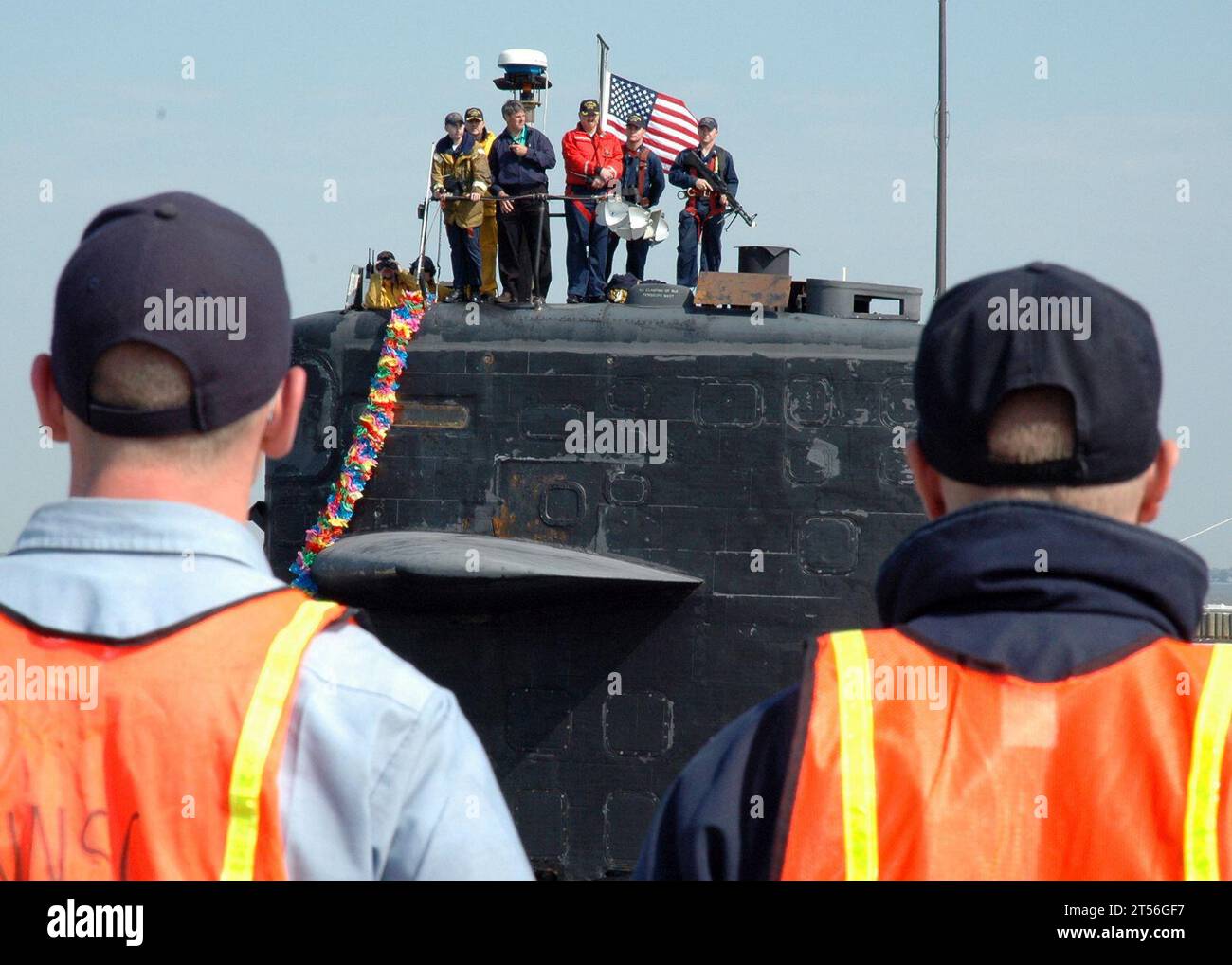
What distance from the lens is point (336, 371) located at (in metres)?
10.3

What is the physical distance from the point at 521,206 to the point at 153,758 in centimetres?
1012

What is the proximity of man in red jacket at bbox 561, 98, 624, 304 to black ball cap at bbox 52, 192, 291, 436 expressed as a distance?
8493 millimetres

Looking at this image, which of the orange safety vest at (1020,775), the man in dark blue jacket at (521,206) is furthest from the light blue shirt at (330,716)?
the man in dark blue jacket at (521,206)

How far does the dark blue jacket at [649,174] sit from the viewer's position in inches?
563

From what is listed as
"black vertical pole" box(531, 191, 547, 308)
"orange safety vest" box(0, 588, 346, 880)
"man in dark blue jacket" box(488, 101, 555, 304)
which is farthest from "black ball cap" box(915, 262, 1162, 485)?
"black vertical pole" box(531, 191, 547, 308)

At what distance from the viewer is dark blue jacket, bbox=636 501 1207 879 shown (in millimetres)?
2281

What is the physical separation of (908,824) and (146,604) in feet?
3.65

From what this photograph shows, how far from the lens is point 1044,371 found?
93.2 inches

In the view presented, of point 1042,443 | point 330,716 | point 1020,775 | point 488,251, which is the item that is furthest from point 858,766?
point 488,251

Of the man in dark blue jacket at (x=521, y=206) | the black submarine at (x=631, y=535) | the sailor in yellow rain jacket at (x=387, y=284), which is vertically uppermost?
the man in dark blue jacket at (x=521, y=206)

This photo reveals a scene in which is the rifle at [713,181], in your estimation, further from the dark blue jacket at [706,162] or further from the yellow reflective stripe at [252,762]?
the yellow reflective stripe at [252,762]


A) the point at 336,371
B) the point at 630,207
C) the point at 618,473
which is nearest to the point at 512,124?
the point at 630,207

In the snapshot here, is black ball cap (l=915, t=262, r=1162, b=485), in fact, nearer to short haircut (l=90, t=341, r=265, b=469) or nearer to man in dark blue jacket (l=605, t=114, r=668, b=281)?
short haircut (l=90, t=341, r=265, b=469)
